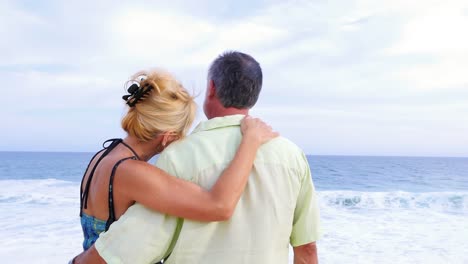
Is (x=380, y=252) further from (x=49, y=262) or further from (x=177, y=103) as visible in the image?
(x=177, y=103)

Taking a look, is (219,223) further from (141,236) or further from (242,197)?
(141,236)

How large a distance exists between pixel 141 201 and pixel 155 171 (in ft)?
0.40

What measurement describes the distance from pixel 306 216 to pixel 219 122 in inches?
19.7

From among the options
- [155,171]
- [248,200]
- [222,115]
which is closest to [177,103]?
[222,115]

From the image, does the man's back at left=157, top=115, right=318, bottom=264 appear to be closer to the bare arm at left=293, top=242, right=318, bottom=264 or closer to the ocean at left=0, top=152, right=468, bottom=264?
the bare arm at left=293, top=242, right=318, bottom=264

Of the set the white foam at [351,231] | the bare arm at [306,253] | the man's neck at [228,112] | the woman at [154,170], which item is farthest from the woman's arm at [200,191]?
the white foam at [351,231]

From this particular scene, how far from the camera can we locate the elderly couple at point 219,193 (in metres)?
1.61

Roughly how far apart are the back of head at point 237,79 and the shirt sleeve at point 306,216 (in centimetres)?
31

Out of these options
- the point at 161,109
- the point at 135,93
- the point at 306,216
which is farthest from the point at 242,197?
the point at 135,93

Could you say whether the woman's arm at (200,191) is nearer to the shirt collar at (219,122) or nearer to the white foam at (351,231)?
the shirt collar at (219,122)

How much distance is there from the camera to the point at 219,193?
5.25 ft

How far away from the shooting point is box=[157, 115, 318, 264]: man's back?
162 cm

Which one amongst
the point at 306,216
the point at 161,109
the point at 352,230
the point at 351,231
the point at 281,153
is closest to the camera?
the point at 281,153

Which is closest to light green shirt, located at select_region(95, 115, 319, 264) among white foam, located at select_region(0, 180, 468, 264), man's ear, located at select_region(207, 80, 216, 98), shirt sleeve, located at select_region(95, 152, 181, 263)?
shirt sleeve, located at select_region(95, 152, 181, 263)
